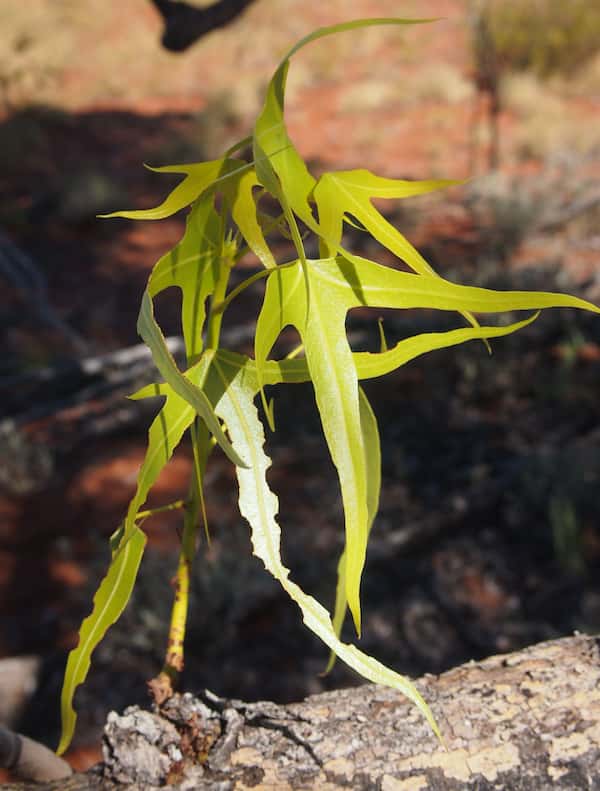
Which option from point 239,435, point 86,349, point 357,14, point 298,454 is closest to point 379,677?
point 239,435

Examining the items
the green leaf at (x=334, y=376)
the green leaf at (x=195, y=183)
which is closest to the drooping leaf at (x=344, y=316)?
the green leaf at (x=334, y=376)

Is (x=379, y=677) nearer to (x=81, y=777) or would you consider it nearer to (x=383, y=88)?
(x=81, y=777)

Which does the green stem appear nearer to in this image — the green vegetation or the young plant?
the young plant

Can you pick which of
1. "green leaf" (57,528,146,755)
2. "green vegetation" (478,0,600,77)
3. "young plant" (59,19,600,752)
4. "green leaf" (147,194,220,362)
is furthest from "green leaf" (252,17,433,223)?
"green vegetation" (478,0,600,77)

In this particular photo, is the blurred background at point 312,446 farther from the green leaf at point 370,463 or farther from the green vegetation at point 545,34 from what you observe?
the green vegetation at point 545,34

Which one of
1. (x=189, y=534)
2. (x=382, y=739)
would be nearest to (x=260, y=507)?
(x=189, y=534)

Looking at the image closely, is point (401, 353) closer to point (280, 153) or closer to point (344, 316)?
point (344, 316)

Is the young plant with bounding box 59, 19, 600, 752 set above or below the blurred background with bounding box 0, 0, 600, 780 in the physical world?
below
